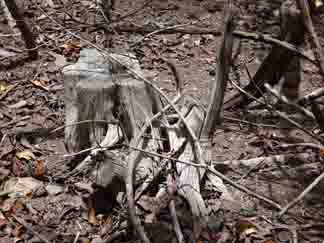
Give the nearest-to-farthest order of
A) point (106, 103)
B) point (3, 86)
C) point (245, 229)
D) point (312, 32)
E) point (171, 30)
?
point (312, 32) → point (245, 229) → point (106, 103) → point (3, 86) → point (171, 30)

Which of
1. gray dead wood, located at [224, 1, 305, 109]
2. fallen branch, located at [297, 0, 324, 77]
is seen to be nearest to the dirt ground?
gray dead wood, located at [224, 1, 305, 109]

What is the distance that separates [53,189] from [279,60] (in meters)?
2.13

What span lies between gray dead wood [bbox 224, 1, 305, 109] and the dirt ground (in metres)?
0.14

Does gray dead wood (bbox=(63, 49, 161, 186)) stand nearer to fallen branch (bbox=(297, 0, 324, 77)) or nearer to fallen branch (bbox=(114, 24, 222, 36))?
fallen branch (bbox=(297, 0, 324, 77))

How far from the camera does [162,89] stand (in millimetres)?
4336

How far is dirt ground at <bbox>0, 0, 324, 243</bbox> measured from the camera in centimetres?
308

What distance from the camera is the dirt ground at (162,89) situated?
308cm

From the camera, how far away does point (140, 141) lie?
122 inches

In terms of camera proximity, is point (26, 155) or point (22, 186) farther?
point (26, 155)

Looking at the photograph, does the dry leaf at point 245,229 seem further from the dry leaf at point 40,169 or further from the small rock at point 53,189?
the dry leaf at point 40,169

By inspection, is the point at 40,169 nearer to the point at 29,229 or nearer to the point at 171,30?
the point at 29,229


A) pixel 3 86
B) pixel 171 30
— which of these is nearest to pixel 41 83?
pixel 3 86

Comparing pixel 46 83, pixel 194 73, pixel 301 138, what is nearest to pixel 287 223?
pixel 301 138

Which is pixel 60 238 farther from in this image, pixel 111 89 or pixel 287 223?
pixel 287 223
